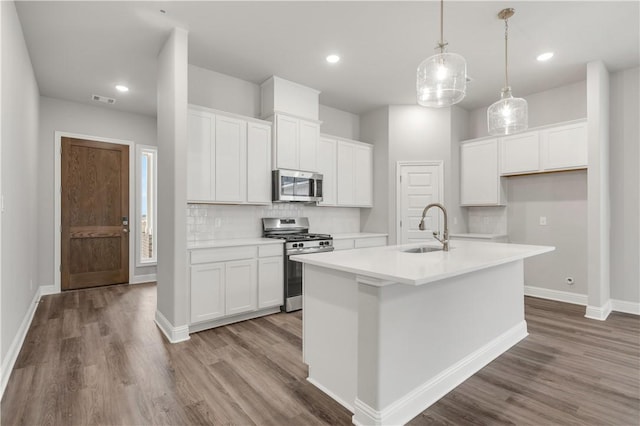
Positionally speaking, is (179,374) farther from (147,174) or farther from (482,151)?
(482,151)

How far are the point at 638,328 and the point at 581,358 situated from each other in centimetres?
133

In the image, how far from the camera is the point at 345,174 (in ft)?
17.1

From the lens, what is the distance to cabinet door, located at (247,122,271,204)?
13.2 feet

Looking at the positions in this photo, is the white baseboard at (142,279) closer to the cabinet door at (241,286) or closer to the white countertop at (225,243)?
the white countertop at (225,243)

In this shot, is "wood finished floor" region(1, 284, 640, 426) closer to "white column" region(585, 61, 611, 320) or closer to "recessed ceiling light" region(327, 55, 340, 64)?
"white column" region(585, 61, 611, 320)

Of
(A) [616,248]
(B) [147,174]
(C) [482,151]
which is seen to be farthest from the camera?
(B) [147,174]

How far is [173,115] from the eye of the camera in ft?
10.1

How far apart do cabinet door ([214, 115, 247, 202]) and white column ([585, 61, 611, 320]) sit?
402 centimetres

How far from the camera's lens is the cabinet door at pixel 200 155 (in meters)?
3.53

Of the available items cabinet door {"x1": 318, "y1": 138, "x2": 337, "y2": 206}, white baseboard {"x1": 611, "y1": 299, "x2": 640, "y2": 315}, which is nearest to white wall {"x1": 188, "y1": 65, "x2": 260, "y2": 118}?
cabinet door {"x1": 318, "y1": 138, "x2": 337, "y2": 206}

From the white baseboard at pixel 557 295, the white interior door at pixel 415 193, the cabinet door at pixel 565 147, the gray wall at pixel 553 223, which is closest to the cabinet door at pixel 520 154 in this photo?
the cabinet door at pixel 565 147

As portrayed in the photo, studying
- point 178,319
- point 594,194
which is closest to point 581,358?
point 594,194

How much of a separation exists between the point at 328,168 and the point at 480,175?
2.38m

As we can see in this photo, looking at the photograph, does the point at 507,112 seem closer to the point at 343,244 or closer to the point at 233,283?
the point at 343,244
